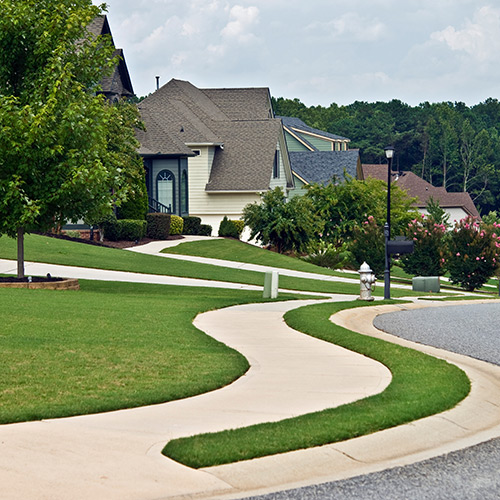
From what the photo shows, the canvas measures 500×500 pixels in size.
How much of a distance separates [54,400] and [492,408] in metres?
4.61

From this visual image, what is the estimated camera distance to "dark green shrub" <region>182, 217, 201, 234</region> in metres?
51.2

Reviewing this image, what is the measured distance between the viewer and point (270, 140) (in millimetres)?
58000

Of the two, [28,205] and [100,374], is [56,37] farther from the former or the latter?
[100,374]

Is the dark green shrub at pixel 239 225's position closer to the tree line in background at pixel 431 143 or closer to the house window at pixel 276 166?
the house window at pixel 276 166

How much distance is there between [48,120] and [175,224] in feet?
89.1

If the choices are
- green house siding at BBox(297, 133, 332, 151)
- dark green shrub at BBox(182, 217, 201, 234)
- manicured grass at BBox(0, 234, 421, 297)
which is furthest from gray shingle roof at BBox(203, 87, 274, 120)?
manicured grass at BBox(0, 234, 421, 297)

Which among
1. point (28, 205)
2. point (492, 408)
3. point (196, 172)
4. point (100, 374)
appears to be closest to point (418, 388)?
point (492, 408)

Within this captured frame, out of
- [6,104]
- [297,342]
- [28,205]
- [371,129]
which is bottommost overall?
[297,342]

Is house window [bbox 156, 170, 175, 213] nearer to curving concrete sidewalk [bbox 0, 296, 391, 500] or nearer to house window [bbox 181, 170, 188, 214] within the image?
house window [bbox 181, 170, 188, 214]

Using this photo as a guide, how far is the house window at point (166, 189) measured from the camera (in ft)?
174

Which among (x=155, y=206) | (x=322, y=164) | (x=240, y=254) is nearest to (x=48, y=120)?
(x=240, y=254)

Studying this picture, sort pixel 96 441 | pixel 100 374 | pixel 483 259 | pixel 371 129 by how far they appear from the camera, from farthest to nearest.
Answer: pixel 371 129 < pixel 483 259 < pixel 100 374 < pixel 96 441

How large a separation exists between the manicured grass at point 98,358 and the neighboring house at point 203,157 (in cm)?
3410

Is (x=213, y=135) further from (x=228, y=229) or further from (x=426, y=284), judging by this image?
(x=426, y=284)
